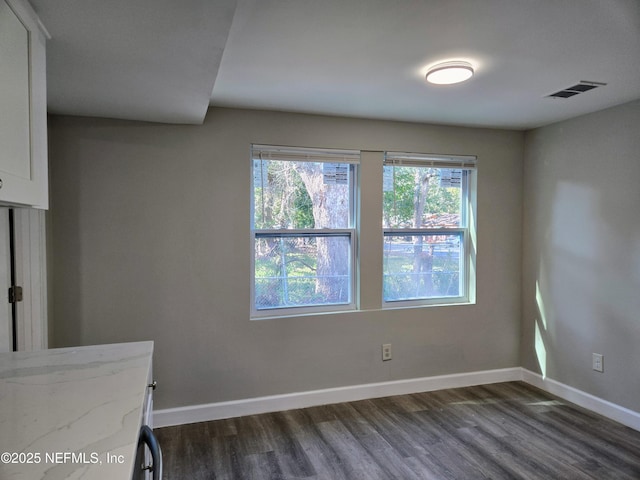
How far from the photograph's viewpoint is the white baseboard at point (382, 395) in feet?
9.19

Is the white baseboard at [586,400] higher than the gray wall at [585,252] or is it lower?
lower

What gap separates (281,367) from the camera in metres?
3.03

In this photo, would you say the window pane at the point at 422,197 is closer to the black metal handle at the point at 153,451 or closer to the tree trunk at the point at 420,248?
the tree trunk at the point at 420,248

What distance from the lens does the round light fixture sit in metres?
2.08

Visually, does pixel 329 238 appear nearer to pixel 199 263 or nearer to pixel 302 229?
pixel 302 229

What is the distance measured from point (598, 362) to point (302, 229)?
2479 millimetres

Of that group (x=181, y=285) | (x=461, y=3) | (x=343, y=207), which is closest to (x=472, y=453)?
(x=343, y=207)

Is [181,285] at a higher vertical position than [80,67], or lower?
lower

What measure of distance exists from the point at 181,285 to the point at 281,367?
3.22 ft

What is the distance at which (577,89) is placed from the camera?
2.49 metres

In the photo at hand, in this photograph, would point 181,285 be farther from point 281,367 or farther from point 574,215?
point 574,215

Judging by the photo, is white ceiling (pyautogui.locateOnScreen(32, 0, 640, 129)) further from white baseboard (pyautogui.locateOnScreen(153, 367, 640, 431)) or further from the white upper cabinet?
white baseboard (pyautogui.locateOnScreen(153, 367, 640, 431))

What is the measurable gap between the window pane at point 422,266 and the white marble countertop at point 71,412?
7.26ft

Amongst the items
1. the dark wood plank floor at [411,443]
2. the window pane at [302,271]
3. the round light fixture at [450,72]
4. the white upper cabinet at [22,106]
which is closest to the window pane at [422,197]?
the window pane at [302,271]
